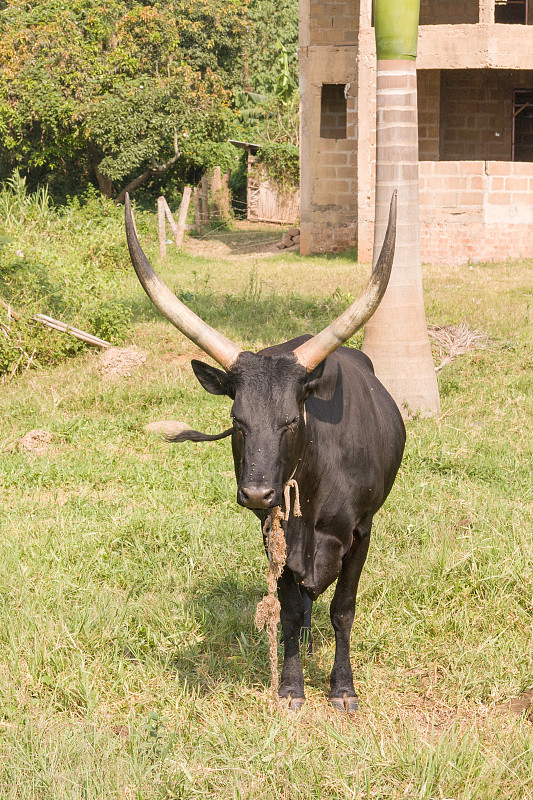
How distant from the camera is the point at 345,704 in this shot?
12.0 feet

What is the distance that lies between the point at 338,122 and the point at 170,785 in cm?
1689

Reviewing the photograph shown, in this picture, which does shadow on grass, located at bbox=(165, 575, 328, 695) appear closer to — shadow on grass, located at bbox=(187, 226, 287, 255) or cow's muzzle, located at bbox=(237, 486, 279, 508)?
cow's muzzle, located at bbox=(237, 486, 279, 508)

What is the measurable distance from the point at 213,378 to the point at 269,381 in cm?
38

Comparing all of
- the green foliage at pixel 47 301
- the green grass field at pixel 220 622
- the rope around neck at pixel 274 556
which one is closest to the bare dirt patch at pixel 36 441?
the green grass field at pixel 220 622

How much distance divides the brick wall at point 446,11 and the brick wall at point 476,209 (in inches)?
167

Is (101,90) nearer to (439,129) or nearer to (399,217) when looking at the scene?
(439,129)

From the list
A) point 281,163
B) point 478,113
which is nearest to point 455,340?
point 478,113

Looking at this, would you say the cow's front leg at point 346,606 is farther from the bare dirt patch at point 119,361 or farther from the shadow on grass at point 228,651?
the bare dirt patch at point 119,361

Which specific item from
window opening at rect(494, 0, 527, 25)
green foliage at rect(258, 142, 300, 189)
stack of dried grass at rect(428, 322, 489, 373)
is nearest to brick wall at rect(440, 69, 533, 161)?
window opening at rect(494, 0, 527, 25)

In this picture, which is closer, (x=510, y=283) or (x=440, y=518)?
(x=440, y=518)

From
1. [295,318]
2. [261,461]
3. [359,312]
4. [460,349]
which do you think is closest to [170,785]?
[261,461]

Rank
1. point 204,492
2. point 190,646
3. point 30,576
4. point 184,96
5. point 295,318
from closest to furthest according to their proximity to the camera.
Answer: point 190,646 < point 30,576 < point 204,492 < point 295,318 < point 184,96

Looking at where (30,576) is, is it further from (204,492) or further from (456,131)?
(456,131)

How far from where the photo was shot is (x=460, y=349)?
29.4ft
